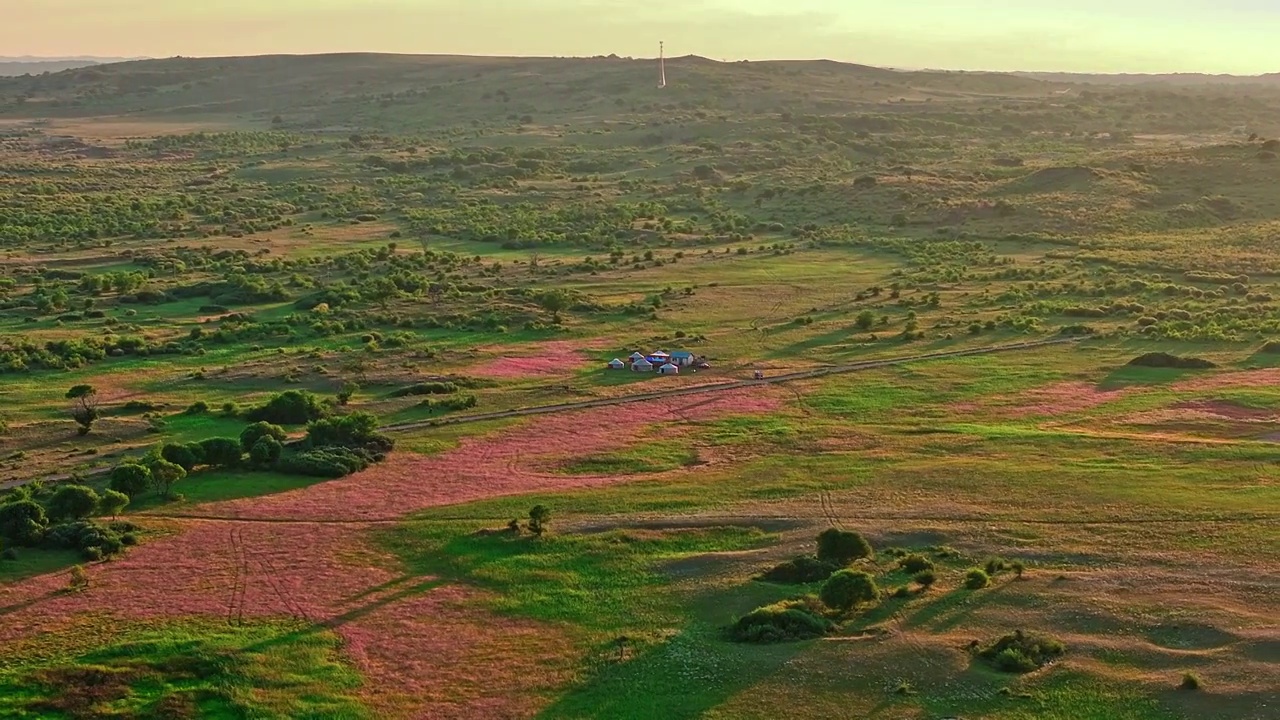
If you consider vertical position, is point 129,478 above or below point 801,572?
above

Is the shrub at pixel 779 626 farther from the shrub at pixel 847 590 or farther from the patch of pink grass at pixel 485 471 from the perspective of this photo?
the patch of pink grass at pixel 485 471

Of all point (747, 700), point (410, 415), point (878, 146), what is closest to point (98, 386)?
point (410, 415)

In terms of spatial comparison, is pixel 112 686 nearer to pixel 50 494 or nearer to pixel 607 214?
pixel 50 494

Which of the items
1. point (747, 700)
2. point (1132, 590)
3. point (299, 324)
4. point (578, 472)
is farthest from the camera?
point (299, 324)

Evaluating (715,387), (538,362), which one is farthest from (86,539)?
(538,362)

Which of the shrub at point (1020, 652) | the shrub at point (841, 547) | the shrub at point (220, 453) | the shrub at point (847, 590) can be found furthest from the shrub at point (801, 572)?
the shrub at point (220, 453)

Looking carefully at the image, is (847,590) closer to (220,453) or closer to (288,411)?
(220,453)
